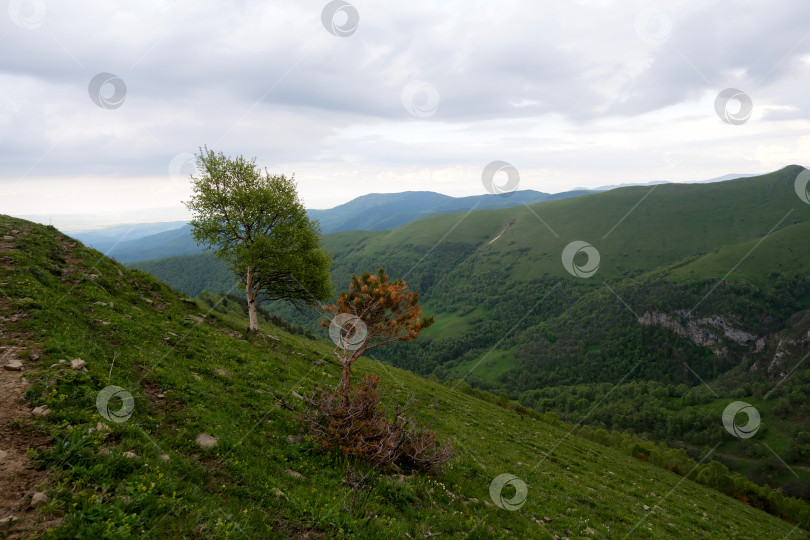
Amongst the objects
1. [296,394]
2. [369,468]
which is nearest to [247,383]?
[296,394]

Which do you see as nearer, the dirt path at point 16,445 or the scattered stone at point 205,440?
the dirt path at point 16,445

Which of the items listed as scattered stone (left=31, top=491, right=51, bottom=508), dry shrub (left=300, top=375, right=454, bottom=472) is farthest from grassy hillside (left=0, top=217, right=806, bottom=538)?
dry shrub (left=300, top=375, right=454, bottom=472)

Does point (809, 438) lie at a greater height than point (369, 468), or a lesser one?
lesser

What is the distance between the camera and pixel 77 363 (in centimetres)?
994

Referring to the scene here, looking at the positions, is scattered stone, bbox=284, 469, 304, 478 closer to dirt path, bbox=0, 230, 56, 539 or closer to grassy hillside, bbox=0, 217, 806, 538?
grassy hillside, bbox=0, 217, 806, 538

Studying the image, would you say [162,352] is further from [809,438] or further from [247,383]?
[809,438]

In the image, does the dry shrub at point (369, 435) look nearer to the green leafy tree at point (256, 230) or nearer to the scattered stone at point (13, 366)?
the scattered stone at point (13, 366)

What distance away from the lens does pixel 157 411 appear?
987 centimetres

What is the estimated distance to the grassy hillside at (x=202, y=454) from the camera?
6672 millimetres

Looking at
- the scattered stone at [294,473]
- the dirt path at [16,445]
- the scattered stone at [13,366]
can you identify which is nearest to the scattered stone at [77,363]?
the dirt path at [16,445]

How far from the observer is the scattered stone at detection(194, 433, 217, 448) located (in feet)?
30.1

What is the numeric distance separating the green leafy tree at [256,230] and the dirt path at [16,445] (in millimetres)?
15329

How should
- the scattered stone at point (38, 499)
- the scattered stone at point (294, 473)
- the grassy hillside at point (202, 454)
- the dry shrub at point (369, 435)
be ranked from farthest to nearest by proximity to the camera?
the dry shrub at point (369, 435)
the scattered stone at point (294, 473)
the grassy hillside at point (202, 454)
the scattered stone at point (38, 499)

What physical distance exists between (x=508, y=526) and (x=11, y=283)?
20.3 metres
